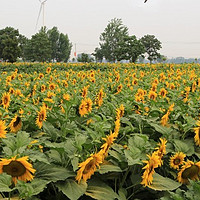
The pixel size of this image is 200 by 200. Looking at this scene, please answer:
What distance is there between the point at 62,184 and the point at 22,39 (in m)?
69.7

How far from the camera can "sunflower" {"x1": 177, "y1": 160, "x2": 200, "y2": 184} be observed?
1.48m

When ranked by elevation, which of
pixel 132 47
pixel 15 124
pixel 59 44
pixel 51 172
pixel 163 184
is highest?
pixel 59 44

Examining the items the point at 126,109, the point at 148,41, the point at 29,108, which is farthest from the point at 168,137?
the point at 148,41

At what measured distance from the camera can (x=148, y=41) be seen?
74.0 m

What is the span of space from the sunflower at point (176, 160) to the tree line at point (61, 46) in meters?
36.4

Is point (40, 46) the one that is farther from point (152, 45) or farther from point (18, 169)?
point (18, 169)

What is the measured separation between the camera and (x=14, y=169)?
112cm

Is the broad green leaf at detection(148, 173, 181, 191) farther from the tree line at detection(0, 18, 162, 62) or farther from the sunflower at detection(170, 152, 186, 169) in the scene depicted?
the tree line at detection(0, 18, 162, 62)

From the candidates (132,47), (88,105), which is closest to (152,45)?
(132,47)

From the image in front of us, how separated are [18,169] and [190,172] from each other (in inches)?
37.3

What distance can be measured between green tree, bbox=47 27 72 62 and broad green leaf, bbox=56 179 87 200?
223 ft

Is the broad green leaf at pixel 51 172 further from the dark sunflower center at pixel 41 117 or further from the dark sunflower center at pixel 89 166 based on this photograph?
the dark sunflower center at pixel 41 117

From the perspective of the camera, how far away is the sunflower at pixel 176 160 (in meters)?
1.61

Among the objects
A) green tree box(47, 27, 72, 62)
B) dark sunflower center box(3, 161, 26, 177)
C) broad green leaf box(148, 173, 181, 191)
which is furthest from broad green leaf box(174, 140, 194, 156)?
green tree box(47, 27, 72, 62)
